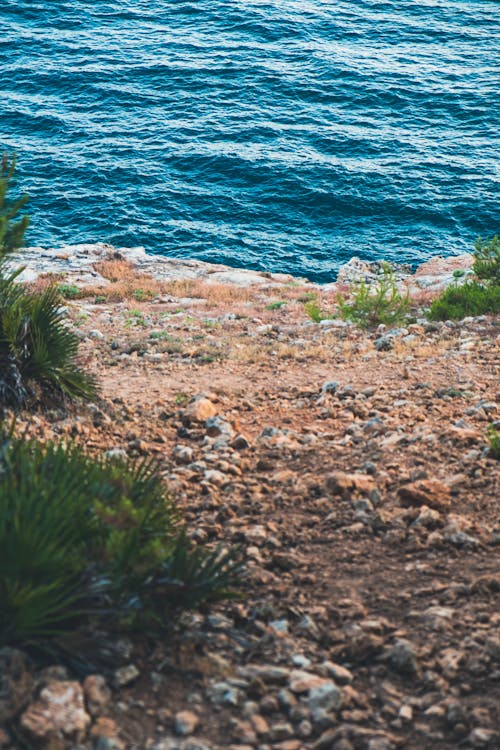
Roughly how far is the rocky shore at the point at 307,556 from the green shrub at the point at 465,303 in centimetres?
229

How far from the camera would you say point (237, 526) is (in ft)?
18.2

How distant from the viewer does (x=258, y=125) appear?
40562 mm

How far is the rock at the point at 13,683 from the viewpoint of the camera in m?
3.41

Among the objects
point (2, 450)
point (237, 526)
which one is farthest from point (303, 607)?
point (2, 450)

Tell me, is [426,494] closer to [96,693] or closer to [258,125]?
[96,693]

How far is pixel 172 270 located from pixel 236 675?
21883 mm

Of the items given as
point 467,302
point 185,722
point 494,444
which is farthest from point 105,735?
point 467,302

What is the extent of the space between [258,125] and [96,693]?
1559 inches

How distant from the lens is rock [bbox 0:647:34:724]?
341 cm

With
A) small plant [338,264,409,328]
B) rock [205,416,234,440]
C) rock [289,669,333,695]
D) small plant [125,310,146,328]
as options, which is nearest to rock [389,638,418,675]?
rock [289,669,333,695]

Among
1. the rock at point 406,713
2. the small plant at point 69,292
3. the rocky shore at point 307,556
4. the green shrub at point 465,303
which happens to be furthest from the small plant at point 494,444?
the small plant at point 69,292

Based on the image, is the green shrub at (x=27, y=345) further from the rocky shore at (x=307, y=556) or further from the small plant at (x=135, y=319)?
the small plant at (x=135, y=319)

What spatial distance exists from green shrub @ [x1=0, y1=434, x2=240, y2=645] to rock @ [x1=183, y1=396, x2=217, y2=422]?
3171mm

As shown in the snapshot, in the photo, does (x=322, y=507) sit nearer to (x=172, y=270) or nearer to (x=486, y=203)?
(x=172, y=270)
